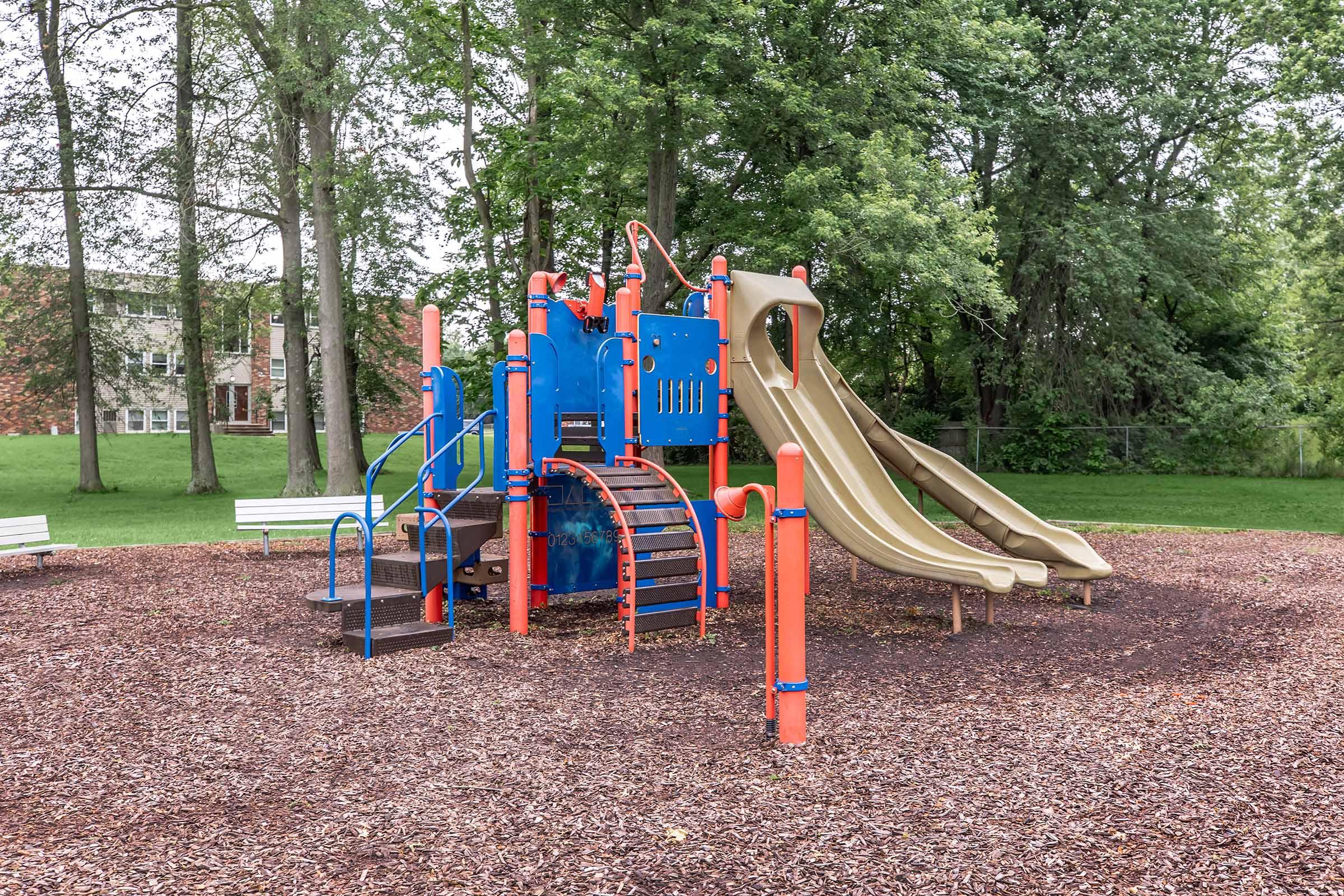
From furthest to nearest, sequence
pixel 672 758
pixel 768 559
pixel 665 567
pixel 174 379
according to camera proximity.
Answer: pixel 174 379 → pixel 665 567 → pixel 768 559 → pixel 672 758

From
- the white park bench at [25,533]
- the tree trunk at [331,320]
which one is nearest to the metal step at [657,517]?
the white park bench at [25,533]

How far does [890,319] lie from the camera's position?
28.7 meters

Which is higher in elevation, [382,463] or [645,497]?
[382,463]

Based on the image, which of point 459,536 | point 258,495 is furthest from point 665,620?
point 258,495

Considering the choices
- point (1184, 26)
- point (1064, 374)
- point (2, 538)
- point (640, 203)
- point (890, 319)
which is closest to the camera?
point (2, 538)

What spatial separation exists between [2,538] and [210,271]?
1249cm

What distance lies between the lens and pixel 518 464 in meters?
8.11

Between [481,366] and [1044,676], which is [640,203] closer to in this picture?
[481,366]

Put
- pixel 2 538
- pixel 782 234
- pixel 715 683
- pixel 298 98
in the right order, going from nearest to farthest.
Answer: pixel 715 683, pixel 2 538, pixel 782 234, pixel 298 98

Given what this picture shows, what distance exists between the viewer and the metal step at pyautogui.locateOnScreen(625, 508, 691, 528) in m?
7.64

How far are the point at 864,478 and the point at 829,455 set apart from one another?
1.21 ft

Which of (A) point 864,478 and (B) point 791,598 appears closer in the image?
(B) point 791,598

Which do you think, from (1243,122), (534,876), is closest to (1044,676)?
(534,876)

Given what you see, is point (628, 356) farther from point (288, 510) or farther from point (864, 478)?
point (288, 510)
